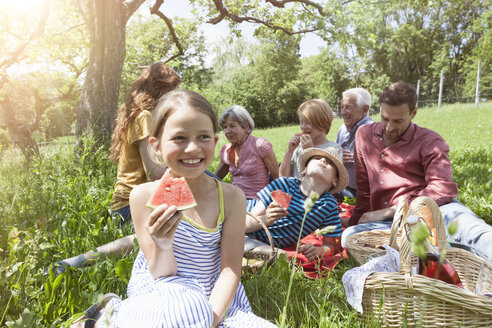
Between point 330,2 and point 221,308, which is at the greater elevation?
point 330,2

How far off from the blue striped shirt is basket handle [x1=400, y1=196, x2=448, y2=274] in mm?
989

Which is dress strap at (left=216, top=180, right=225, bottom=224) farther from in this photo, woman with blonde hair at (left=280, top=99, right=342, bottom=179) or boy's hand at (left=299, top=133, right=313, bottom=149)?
woman with blonde hair at (left=280, top=99, right=342, bottom=179)

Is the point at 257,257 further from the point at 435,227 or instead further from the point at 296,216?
the point at 435,227

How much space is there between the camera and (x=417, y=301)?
1.89 m

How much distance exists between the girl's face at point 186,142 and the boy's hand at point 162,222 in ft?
1.21

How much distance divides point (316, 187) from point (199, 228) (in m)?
1.75

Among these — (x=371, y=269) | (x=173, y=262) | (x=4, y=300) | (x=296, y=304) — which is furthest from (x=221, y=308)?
(x=4, y=300)

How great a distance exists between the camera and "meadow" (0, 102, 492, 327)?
2016 mm

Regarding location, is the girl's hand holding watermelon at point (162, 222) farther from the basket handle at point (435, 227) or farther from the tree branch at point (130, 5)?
the tree branch at point (130, 5)

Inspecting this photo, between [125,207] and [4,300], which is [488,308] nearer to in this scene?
[4,300]

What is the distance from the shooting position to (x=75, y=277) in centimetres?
230

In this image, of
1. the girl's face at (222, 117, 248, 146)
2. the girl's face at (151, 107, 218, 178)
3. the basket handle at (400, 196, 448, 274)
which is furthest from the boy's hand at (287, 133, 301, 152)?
the girl's face at (151, 107, 218, 178)

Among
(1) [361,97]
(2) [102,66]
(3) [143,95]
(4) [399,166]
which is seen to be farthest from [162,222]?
(2) [102,66]

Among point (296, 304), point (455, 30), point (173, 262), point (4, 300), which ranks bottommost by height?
point (296, 304)
